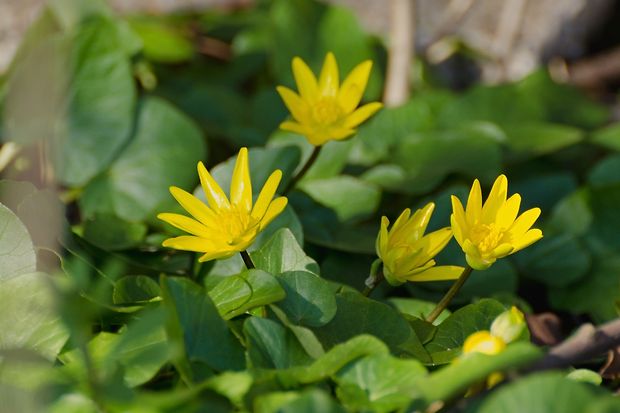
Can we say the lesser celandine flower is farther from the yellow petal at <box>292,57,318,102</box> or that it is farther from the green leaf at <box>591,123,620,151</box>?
the green leaf at <box>591,123,620,151</box>

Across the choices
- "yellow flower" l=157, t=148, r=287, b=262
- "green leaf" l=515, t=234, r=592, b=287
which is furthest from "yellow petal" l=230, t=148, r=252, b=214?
"green leaf" l=515, t=234, r=592, b=287

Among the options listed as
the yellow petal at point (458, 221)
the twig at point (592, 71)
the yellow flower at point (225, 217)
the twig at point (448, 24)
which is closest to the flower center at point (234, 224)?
the yellow flower at point (225, 217)

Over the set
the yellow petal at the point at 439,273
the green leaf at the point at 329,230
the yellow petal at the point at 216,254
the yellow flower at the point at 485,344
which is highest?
the yellow petal at the point at 216,254

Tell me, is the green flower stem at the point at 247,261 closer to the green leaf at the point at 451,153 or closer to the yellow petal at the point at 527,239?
the yellow petal at the point at 527,239

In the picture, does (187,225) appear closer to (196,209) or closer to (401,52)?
(196,209)

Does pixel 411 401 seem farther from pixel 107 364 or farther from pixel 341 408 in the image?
pixel 107 364

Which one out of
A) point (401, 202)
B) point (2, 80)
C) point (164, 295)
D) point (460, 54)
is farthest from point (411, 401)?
point (460, 54)
